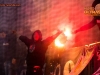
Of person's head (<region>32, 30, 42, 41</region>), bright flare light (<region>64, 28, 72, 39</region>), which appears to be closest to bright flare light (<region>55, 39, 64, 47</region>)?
bright flare light (<region>64, 28, 72, 39</region>)

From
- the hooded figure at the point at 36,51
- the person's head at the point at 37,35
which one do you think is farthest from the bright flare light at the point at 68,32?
the person's head at the point at 37,35

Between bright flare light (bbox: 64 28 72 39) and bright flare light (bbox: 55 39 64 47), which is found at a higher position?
bright flare light (bbox: 64 28 72 39)

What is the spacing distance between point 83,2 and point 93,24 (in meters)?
0.55

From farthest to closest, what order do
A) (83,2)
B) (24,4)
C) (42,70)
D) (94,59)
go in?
(24,4)
(42,70)
(83,2)
(94,59)

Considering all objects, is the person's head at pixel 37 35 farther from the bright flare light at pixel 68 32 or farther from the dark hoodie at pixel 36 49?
the bright flare light at pixel 68 32

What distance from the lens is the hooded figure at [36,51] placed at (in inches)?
213

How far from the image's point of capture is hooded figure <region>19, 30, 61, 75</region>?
Result: 541 centimetres

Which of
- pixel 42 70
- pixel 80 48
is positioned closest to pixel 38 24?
pixel 42 70

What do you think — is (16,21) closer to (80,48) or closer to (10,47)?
(10,47)

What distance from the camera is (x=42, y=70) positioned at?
539cm

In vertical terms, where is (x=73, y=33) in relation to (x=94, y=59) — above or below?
above

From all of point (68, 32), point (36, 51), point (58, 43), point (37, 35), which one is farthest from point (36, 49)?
point (68, 32)

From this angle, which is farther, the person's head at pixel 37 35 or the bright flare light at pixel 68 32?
the person's head at pixel 37 35

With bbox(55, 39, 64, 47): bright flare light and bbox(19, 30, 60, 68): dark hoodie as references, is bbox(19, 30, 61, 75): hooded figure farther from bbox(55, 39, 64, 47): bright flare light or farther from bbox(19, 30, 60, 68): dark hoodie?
bbox(55, 39, 64, 47): bright flare light
